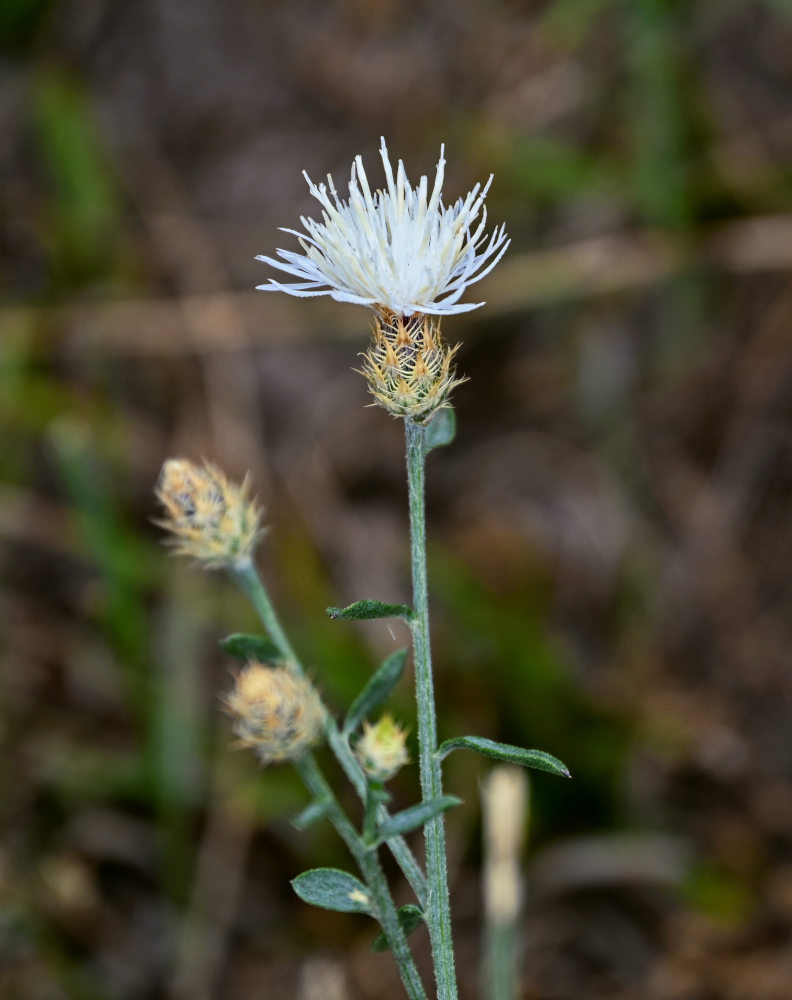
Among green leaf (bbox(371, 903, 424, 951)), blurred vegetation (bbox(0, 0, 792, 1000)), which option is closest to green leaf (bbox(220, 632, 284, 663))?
green leaf (bbox(371, 903, 424, 951))

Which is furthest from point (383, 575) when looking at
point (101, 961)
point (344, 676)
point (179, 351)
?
point (101, 961)

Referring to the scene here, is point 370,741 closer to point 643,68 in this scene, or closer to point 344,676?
point 344,676

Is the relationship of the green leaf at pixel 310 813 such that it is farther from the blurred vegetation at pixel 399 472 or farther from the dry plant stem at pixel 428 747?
the blurred vegetation at pixel 399 472

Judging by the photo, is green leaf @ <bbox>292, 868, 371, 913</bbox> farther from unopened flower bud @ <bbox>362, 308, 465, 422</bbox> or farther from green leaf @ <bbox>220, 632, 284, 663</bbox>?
unopened flower bud @ <bbox>362, 308, 465, 422</bbox>

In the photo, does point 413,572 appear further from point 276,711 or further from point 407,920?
point 407,920

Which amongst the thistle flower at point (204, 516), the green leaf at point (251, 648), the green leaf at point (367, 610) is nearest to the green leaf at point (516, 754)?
the green leaf at point (367, 610)
